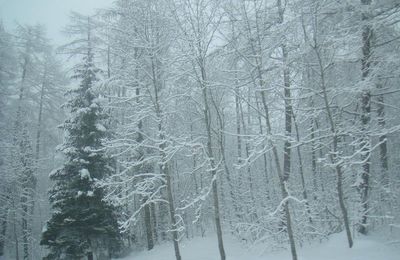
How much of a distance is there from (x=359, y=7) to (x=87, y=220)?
46.3 feet

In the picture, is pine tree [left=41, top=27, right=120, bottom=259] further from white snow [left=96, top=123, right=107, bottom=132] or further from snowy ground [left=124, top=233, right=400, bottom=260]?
snowy ground [left=124, top=233, right=400, bottom=260]

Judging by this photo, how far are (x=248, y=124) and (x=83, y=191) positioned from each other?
8.33 metres

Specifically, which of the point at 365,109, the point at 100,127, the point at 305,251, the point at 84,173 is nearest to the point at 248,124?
the point at 365,109

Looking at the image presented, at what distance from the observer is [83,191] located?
1591cm

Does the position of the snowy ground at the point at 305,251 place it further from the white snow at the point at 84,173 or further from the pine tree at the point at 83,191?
the white snow at the point at 84,173

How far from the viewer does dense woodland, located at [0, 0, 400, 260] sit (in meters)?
11.2

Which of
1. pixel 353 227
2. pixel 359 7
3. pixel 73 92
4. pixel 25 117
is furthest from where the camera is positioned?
pixel 25 117

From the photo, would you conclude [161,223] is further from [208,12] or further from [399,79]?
[399,79]

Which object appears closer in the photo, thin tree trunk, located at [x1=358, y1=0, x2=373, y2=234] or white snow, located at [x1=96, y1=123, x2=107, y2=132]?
thin tree trunk, located at [x1=358, y1=0, x2=373, y2=234]

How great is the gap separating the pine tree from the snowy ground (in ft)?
8.63

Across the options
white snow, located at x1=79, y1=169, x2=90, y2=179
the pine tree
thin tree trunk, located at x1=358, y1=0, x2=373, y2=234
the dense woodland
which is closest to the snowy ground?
the dense woodland

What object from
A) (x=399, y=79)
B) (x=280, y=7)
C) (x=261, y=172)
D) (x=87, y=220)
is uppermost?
(x=280, y=7)

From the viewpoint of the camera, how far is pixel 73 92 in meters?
17.3

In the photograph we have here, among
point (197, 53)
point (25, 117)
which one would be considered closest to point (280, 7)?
point (197, 53)
